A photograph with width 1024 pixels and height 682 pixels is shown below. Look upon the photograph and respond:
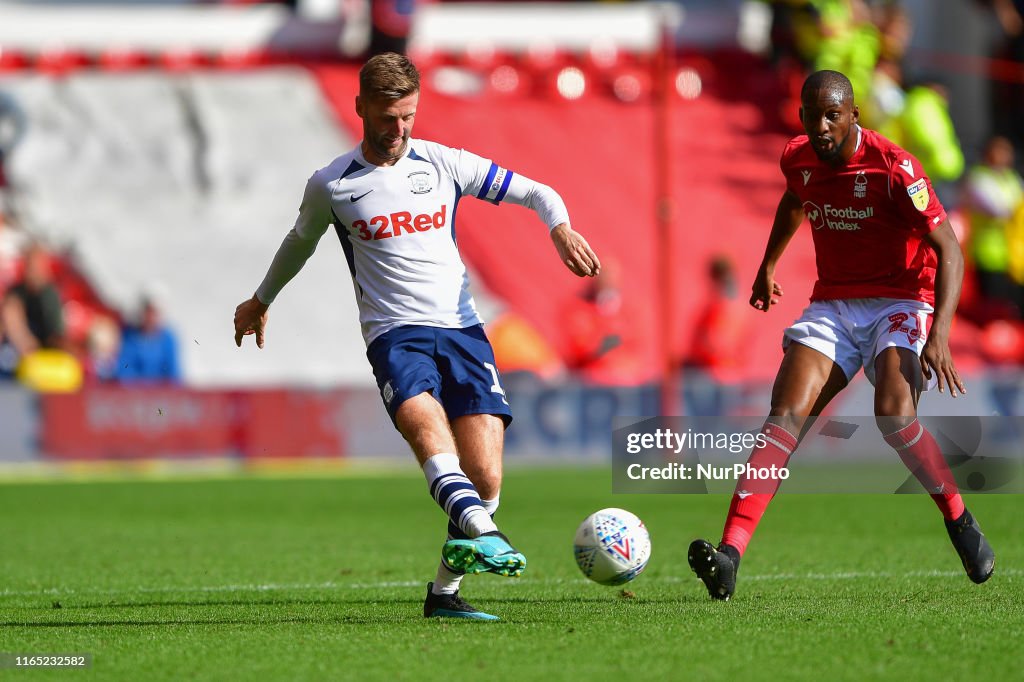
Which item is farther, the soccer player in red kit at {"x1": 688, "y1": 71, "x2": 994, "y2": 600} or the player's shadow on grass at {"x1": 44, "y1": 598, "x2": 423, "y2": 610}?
the player's shadow on grass at {"x1": 44, "y1": 598, "x2": 423, "y2": 610}

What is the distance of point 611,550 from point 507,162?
1637 cm

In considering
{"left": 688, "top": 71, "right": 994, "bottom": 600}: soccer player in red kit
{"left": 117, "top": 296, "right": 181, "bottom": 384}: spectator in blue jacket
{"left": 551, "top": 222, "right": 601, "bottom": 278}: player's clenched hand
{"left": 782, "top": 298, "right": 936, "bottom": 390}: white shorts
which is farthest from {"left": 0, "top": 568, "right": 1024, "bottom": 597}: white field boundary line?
{"left": 117, "top": 296, "right": 181, "bottom": 384}: spectator in blue jacket

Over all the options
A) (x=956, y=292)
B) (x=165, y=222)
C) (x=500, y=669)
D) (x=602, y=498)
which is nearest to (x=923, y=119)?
(x=602, y=498)

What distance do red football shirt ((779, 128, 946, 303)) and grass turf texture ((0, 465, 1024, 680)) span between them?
141 centimetres

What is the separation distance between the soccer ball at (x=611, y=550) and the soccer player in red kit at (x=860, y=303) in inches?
10.2

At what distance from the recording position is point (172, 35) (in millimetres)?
25828

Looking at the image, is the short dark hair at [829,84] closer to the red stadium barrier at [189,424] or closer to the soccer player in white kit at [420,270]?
the soccer player in white kit at [420,270]

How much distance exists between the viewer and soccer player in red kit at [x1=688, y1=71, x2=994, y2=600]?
705 cm

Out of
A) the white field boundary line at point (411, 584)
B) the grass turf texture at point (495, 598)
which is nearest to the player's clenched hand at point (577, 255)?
the grass turf texture at point (495, 598)

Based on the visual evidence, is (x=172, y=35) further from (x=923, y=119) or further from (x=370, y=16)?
(x=923, y=119)

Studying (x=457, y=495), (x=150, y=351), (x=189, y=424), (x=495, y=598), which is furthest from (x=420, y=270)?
(x=150, y=351)

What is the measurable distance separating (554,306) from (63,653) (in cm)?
1548

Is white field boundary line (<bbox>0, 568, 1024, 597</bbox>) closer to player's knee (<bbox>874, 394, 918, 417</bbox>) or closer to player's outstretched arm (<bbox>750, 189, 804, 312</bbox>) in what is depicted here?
player's knee (<bbox>874, 394, 918, 417</bbox>)

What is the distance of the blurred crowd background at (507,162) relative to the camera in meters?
18.2
